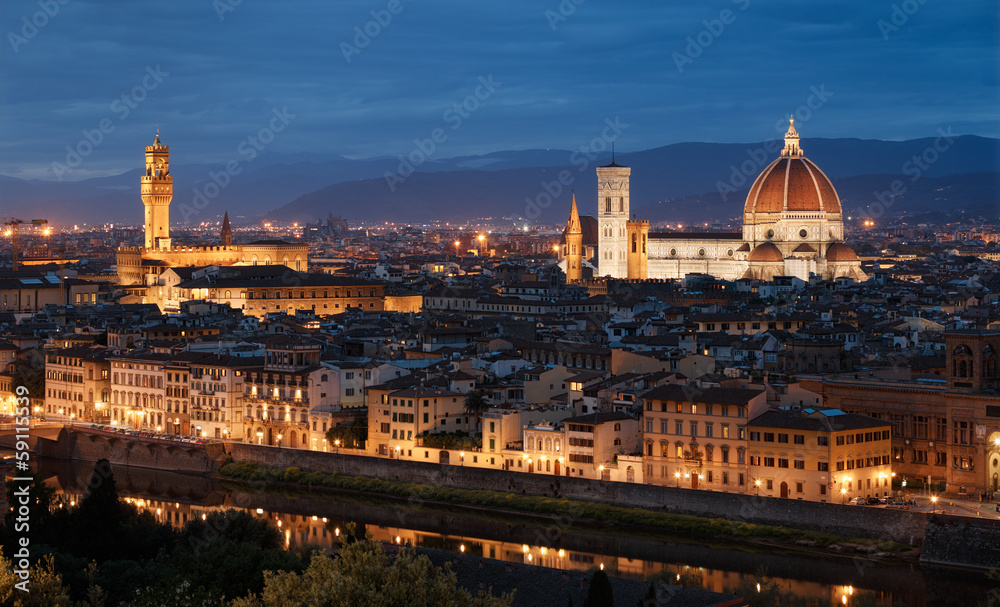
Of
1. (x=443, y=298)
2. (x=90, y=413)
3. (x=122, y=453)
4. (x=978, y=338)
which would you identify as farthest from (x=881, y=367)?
(x=443, y=298)

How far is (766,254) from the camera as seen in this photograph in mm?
96500

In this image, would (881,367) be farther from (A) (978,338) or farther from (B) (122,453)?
(B) (122,453)

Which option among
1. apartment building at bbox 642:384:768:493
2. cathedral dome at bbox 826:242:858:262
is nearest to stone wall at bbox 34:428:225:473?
apartment building at bbox 642:384:768:493

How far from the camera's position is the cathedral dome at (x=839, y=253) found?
9550 cm

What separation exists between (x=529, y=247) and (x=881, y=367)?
148 m

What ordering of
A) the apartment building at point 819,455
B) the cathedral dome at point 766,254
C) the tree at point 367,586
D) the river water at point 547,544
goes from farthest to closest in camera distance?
the cathedral dome at point 766,254, the apartment building at point 819,455, the river water at point 547,544, the tree at point 367,586

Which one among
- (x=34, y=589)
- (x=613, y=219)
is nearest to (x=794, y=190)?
(x=613, y=219)

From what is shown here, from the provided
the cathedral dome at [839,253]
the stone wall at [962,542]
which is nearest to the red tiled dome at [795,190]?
the cathedral dome at [839,253]

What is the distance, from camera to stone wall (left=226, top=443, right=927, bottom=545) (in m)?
30.4

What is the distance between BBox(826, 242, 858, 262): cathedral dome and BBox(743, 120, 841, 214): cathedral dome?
2.96 m

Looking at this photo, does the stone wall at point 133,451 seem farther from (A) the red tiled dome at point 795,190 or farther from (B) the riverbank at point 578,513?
(A) the red tiled dome at point 795,190

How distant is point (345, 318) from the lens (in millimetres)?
64062

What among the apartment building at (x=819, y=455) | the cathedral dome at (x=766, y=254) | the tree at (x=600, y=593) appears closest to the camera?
the tree at (x=600, y=593)

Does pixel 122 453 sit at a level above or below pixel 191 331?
below
